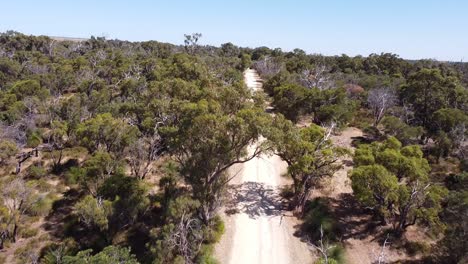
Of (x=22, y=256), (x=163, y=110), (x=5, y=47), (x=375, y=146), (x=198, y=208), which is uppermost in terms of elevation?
(x=5, y=47)

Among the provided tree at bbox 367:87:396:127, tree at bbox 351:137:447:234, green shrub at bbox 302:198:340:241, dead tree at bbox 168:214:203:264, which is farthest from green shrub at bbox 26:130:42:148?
tree at bbox 367:87:396:127

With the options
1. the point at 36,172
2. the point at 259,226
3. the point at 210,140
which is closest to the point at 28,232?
the point at 36,172

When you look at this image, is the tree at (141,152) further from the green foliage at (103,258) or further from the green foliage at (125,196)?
the green foliage at (103,258)

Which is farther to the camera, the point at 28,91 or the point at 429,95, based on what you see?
the point at 28,91

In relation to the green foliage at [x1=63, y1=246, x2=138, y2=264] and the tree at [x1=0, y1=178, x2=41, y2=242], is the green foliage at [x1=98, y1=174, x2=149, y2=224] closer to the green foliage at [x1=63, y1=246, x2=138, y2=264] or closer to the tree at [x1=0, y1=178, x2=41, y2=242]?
the green foliage at [x1=63, y1=246, x2=138, y2=264]

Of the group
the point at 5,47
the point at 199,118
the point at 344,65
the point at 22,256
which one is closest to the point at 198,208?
the point at 199,118

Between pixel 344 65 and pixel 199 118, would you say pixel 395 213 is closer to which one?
pixel 199 118

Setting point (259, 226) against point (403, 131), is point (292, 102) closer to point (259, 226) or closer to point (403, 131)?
point (403, 131)

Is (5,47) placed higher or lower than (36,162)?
higher
